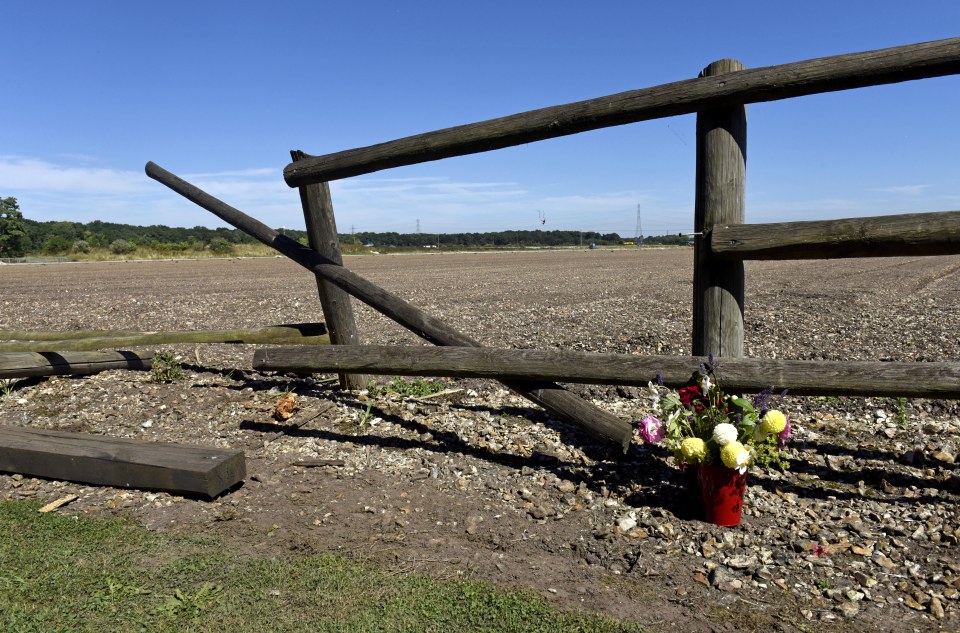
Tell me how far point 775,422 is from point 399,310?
109 inches

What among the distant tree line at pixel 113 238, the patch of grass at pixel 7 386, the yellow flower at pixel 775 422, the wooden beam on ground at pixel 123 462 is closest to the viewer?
the yellow flower at pixel 775 422

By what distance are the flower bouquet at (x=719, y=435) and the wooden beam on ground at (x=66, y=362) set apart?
212 inches

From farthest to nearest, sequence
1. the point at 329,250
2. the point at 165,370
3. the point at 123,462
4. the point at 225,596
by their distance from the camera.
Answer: the point at 165,370 < the point at 329,250 < the point at 123,462 < the point at 225,596

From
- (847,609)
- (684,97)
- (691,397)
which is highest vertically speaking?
(684,97)

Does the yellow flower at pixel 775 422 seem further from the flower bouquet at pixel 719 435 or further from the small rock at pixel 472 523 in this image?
the small rock at pixel 472 523

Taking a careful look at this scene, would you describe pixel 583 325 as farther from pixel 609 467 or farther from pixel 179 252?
pixel 179 252

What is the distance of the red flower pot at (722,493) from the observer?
330cm

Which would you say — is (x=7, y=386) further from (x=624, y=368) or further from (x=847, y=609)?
(x=847, y=609)

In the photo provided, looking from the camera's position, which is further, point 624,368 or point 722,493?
point 624,368

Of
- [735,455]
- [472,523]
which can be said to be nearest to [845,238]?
[735,455]

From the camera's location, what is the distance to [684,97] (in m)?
3.48

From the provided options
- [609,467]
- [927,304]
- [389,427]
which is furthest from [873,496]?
[927,304]

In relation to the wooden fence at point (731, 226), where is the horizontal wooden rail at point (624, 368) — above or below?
below

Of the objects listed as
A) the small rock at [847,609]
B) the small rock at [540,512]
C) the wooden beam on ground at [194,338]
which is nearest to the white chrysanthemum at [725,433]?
the small rock at [847,609]
